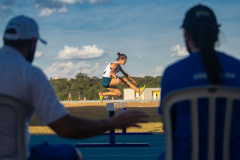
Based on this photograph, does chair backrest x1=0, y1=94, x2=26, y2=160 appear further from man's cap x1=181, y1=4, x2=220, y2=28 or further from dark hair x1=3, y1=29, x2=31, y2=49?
man's cap x1=181, y1=4, x2=220, y2=28

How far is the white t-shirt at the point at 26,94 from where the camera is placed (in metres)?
1.82

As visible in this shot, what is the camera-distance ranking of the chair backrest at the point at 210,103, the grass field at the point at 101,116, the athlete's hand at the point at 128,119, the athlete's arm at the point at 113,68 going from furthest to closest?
the athlete's arm at the point at 113,68, the grass field at the point at 101,116, the athlete's hand at the point at 128,119, the chair backrest at the point at 210,103

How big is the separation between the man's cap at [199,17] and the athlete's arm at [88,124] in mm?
585

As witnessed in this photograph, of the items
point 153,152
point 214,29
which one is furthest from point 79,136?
point 153,152

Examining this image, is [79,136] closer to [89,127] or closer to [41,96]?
[89,127]

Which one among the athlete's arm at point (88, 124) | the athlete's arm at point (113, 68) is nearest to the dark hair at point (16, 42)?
the athlete's arm at point (88, 124)

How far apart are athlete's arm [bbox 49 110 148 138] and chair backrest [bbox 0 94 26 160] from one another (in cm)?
14

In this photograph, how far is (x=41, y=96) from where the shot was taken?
1826 mm

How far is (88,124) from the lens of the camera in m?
1.90

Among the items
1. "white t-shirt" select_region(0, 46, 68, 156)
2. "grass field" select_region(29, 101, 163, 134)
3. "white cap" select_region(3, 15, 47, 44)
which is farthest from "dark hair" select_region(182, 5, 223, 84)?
"grass field" select_region(29, 101, 163, 134)

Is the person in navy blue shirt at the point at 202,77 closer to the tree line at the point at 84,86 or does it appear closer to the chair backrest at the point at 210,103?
the chair backrest at the point at 210,103

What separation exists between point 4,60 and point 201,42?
0.99 m

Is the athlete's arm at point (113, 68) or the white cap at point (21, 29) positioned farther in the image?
the athlete's arm at point (113, 68)

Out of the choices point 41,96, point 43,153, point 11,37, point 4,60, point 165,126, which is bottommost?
point 43,153
